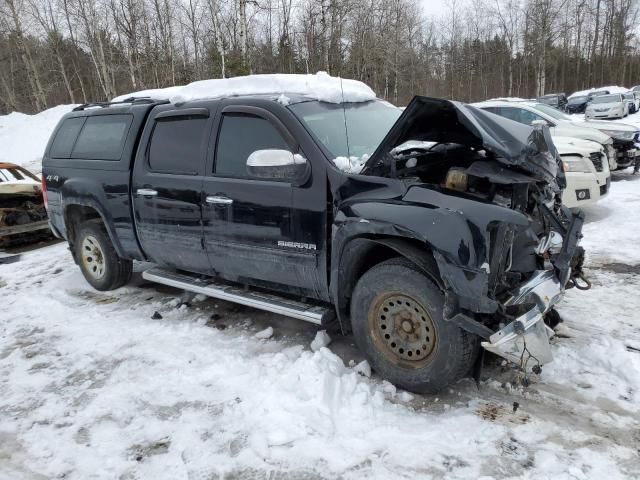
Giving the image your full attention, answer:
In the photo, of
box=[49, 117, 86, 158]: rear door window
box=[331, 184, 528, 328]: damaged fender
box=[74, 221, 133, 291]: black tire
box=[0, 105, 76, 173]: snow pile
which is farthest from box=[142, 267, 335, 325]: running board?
box=[0, 105, 76, 173]: snow pile

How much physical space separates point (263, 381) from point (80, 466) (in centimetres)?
125

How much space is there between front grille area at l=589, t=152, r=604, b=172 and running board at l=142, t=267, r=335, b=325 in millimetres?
5919

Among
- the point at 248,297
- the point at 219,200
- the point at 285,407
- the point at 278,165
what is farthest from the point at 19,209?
the point at 285,407

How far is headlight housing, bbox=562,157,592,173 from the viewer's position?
7.44 meters

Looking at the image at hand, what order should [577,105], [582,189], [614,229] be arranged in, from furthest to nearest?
[577,105], [582,189], [614,229]

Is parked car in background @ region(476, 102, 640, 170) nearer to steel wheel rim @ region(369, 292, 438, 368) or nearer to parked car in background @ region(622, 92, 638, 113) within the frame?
steel wheel rim @ region(369, 292, 438, 368)

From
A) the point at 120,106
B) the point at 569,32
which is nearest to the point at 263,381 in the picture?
the point at 120,106

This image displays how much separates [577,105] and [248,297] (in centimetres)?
3402

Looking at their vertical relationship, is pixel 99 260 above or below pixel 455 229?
below

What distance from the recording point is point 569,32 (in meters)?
48.1

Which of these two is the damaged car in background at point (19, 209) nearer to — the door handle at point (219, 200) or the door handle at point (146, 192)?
the door handle at point (146, 192)

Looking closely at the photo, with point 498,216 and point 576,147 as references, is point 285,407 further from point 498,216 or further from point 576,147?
point 576,147

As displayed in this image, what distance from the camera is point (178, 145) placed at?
4.58 metres

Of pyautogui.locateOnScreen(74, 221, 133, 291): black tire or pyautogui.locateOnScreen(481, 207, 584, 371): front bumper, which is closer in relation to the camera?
pyautogui.locateOnScreen(481, 207, 584, 371): front bumper
